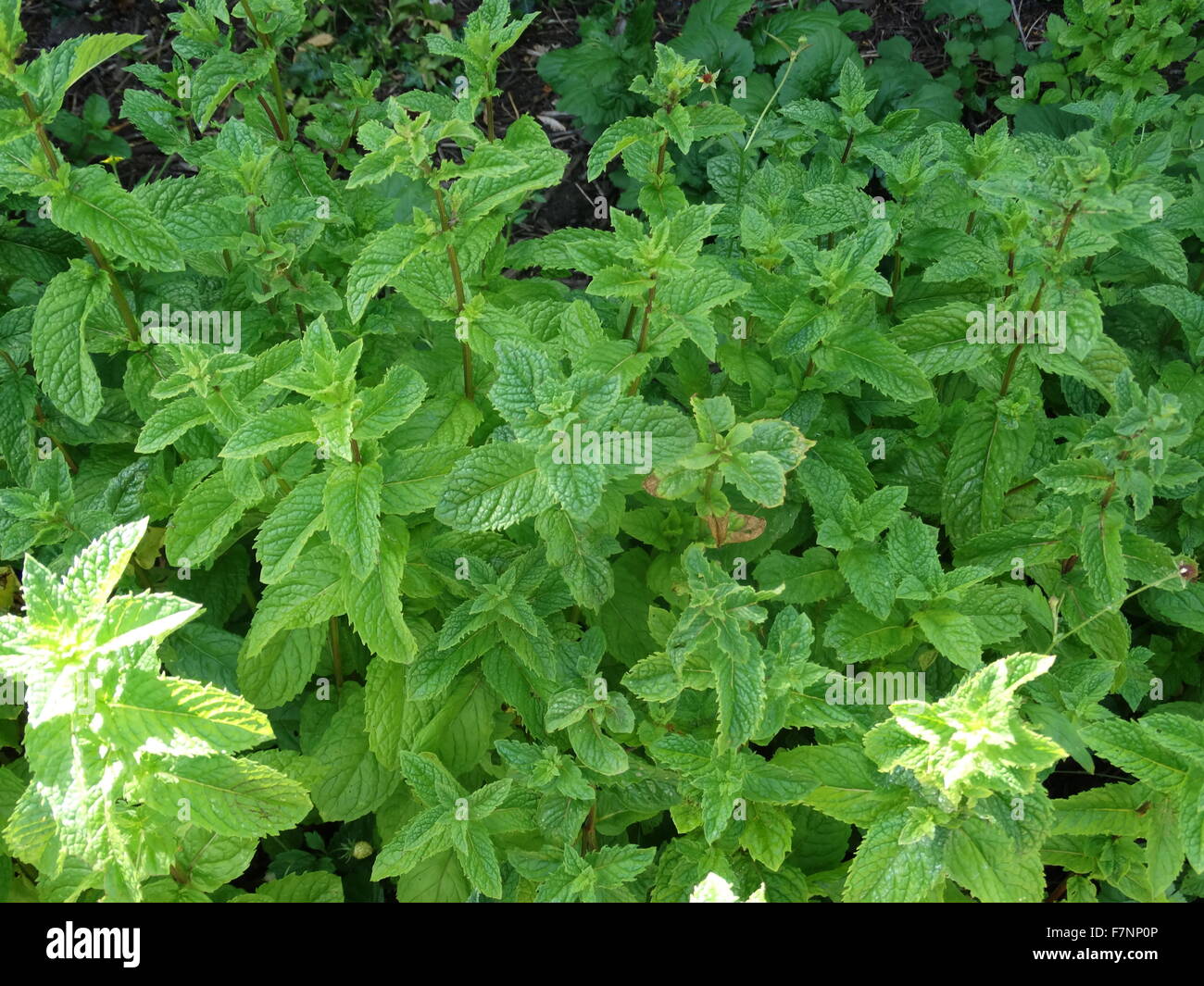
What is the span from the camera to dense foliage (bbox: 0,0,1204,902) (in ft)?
7.40

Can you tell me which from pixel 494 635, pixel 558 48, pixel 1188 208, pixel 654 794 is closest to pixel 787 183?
pixel 1188 208

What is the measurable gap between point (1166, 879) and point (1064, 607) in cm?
81

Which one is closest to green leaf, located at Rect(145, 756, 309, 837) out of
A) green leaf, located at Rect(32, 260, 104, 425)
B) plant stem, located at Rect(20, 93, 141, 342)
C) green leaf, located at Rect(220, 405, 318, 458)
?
green leaf, located at Rect(220, 405, 318, 458)

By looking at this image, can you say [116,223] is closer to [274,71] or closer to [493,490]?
[274,71]

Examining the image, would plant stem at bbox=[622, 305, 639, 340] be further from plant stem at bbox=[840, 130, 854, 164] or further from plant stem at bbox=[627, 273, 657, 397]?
plant stem at bbox=[840, 130, 854, 164]

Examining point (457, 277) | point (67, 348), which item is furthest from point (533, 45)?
point (67, 348)

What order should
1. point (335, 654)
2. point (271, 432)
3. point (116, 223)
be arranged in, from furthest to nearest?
point (335, 654) < point (116, 223) < point (271, 432)

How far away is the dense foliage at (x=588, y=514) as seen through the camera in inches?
88.8

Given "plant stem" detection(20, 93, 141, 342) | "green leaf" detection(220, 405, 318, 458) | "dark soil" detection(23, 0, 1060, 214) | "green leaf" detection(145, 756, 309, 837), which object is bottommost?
"green leaf" detection(145, 756, 309, 837)

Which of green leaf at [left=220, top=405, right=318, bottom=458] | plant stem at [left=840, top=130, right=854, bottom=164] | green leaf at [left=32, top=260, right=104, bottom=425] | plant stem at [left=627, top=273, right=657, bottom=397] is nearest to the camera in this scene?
green leaf at [left=220, top=405, right=318, bottom=458]

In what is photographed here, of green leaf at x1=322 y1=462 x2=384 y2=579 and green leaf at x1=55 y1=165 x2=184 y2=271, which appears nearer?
green leaf at x1=322 y1=462 x2=384 y2=579

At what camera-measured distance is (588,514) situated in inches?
84.7

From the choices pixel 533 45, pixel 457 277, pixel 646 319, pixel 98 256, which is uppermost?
pixel 533 45

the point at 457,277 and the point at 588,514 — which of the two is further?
the point at 457,277
